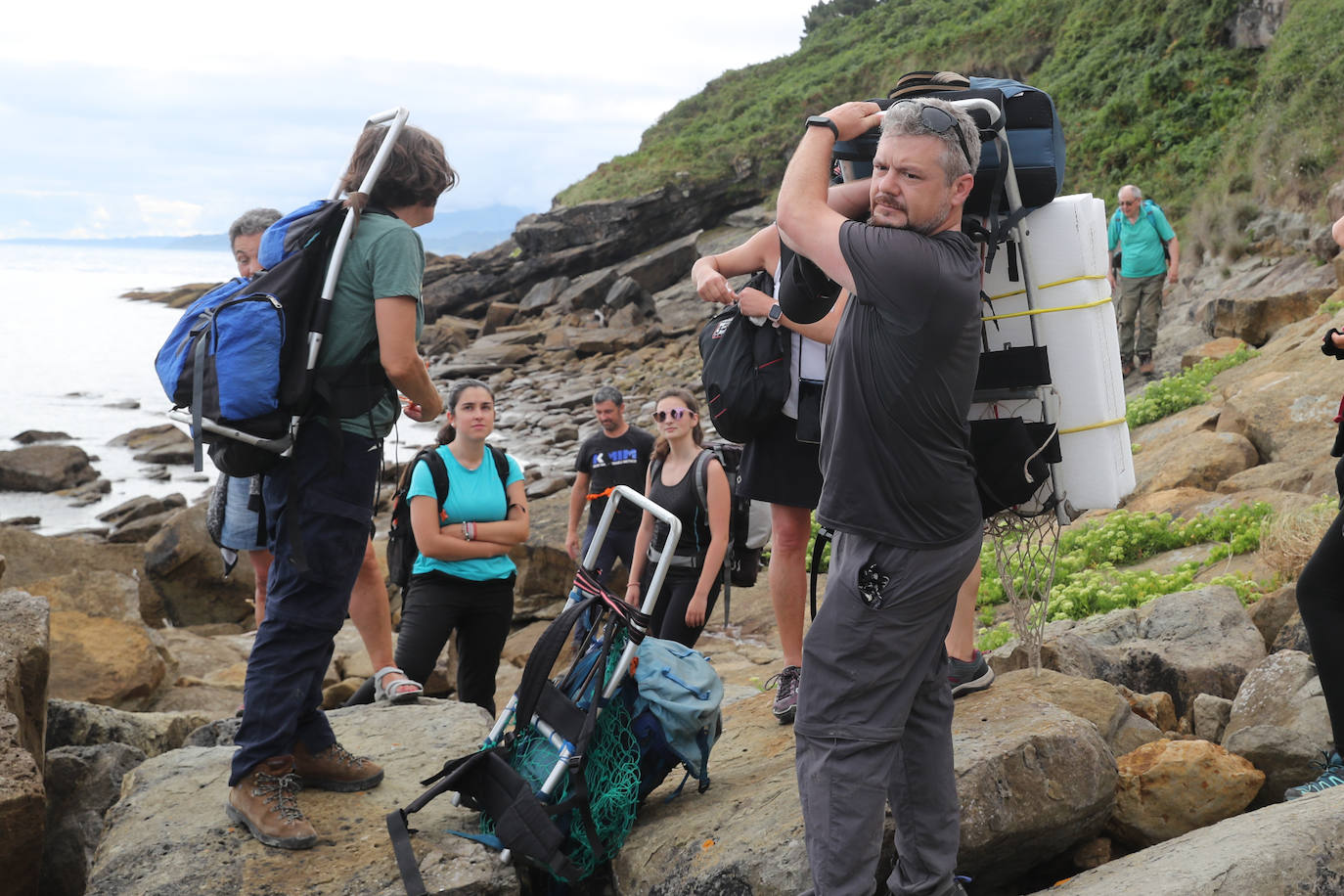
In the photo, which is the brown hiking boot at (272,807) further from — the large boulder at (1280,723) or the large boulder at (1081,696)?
the large boulder at (1280,723)

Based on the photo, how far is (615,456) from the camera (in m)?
7.80

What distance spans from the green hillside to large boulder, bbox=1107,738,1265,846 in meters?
13.9

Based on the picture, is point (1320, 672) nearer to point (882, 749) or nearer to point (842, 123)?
point (882, 749)

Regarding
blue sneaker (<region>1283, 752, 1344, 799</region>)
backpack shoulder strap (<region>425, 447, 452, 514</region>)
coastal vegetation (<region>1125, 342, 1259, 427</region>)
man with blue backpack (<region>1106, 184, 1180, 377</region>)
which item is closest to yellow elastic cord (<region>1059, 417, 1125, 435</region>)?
blue sneaker (<region>1283, 752, 1344, 799</region>)

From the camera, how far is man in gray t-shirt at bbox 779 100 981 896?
Answer: 8.43 ft

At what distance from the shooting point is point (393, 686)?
191 inches

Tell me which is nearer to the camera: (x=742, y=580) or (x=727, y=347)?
(x=727, y=347)

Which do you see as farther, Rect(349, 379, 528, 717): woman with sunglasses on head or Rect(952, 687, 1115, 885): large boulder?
Rect(349, 379, 528, 717): woman with sunglasses on head

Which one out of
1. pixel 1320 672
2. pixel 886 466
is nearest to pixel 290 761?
pixel 886 466

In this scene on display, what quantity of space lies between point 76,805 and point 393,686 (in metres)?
1.40

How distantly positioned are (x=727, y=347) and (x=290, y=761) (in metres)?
2.09

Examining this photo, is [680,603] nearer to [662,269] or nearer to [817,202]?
[817,202]

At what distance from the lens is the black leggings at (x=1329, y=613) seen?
333cm

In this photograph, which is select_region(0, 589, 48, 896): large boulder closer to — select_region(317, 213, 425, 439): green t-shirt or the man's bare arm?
select_region(317, 213, 425, 439): green t-shirt
